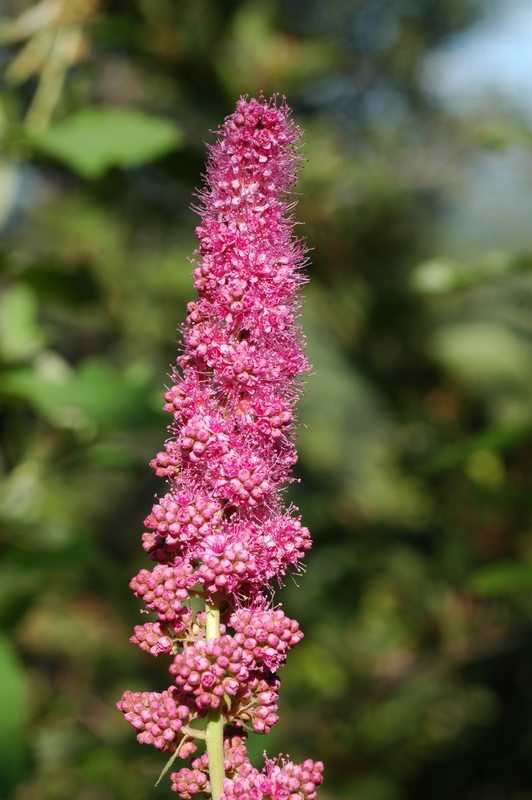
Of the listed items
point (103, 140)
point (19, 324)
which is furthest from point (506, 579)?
Answer: point (19, 324)

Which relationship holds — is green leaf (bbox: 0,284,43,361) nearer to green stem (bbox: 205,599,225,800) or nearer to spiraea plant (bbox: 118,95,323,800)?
spiraea plant (bbox: 118,95,323,800)

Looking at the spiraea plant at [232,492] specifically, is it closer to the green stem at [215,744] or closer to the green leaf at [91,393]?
the green stem at [215,744]

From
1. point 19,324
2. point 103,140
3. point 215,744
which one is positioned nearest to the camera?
point 215,744

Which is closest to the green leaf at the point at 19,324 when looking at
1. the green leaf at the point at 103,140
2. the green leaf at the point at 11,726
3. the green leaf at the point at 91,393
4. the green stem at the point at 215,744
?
the green leaf at the point at 91,393

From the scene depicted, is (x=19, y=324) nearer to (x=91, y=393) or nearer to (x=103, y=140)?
(x=91, y=393)

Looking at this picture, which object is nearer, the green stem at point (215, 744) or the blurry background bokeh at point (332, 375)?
the green stem at point (215, 744)

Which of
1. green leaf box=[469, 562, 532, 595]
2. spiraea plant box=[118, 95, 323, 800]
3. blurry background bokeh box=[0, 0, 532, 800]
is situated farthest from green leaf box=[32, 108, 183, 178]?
green leaf box=[469, 562, 532, 595]

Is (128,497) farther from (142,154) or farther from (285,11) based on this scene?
(142,154)
